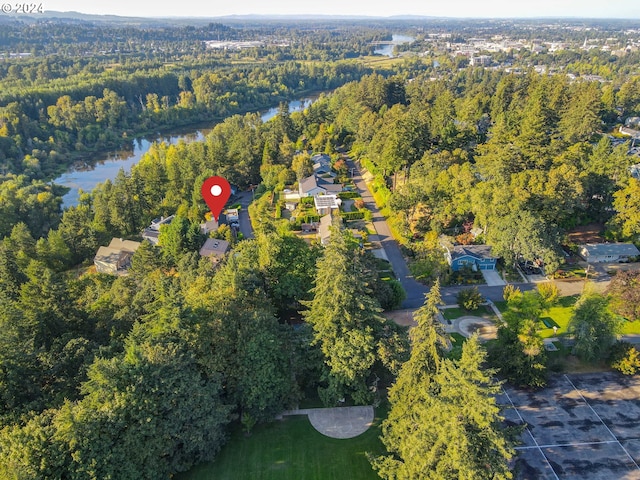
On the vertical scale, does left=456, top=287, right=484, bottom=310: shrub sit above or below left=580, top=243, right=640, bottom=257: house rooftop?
below

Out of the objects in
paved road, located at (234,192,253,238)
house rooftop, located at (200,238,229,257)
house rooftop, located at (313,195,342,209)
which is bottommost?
paved road, located at (234,192,253,238)

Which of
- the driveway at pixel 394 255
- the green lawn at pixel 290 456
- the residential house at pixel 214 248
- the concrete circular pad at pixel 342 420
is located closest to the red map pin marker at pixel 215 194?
the residential house at pixel 214 248

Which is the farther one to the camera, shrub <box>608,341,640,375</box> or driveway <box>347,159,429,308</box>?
driveway <box>347,159,429,308</box>

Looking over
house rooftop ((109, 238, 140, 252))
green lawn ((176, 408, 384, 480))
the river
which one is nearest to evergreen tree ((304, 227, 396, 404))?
green lawn ((176, 408, 384, 480))

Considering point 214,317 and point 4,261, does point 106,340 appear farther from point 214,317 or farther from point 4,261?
point 4,261

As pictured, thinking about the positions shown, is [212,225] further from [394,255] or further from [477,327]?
[477,327]

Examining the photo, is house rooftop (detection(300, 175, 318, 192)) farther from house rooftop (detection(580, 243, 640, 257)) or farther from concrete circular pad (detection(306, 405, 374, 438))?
concrete circular pad (detection(306, 405, 374, 438))
